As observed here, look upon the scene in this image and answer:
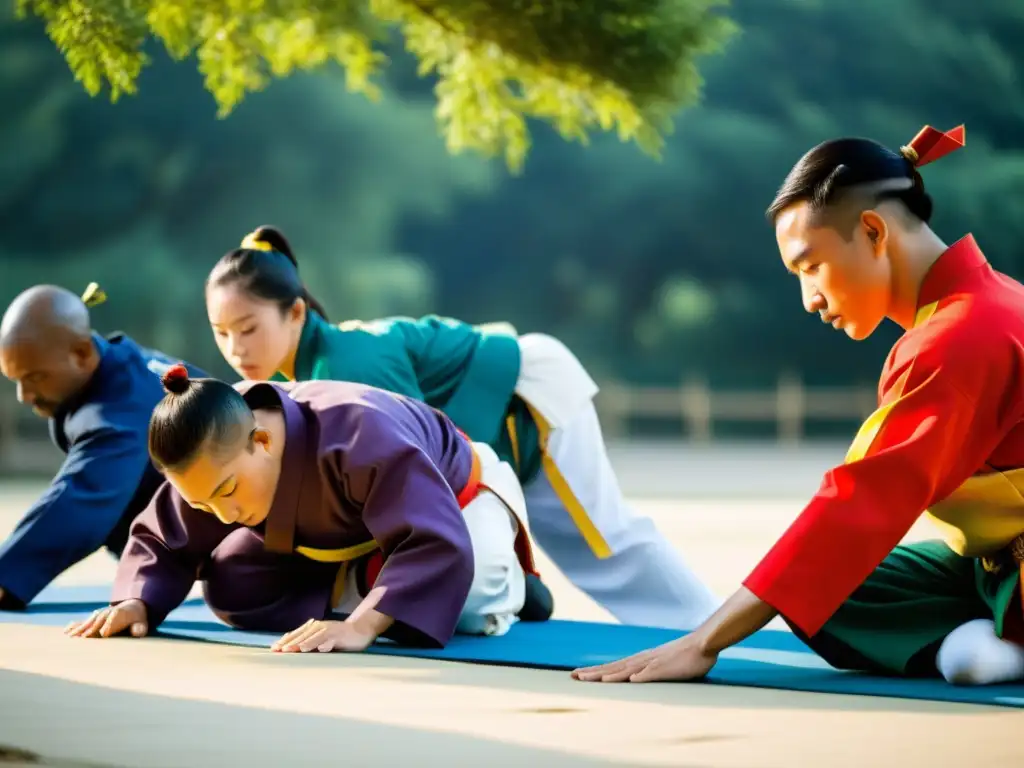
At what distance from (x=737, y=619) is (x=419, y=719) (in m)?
0.55

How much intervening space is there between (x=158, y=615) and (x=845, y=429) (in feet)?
54.7

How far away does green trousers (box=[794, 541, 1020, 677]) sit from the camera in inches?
107

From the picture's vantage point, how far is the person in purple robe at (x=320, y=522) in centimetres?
296

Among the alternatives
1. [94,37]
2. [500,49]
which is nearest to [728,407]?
[500,49]

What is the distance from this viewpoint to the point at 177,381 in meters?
2.96

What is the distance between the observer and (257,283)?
3.75m

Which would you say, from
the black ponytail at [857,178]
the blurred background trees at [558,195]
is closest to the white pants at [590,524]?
the black ponytail at [857,178]

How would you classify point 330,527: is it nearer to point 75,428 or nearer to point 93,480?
point 93,480

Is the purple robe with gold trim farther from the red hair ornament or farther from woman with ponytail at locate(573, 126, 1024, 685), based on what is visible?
the red hair ornament

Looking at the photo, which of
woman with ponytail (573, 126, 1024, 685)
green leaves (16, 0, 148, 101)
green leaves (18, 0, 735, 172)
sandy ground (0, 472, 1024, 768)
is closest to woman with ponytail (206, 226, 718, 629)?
sandy ground (0, 472, 1024, 768)

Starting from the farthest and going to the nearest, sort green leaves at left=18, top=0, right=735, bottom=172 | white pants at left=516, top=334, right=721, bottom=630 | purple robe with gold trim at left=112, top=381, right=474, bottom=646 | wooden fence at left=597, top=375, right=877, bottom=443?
wooden fence at left=597, top=375, right=877, bottom=443 < green leaves at left=18, top=0, right=735, bottom=172 < white pants at left=516, top=334, right=721, bottom=630 < purple robe with gold trim at left=112, top=381, right=474, bottom=646

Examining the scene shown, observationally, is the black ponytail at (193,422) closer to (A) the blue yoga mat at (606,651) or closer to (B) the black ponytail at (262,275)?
(A) the blue yoga mat at (606,651)

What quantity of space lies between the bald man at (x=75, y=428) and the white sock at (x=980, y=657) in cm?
219

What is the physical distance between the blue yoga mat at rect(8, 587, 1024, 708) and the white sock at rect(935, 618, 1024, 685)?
2 centimetres
